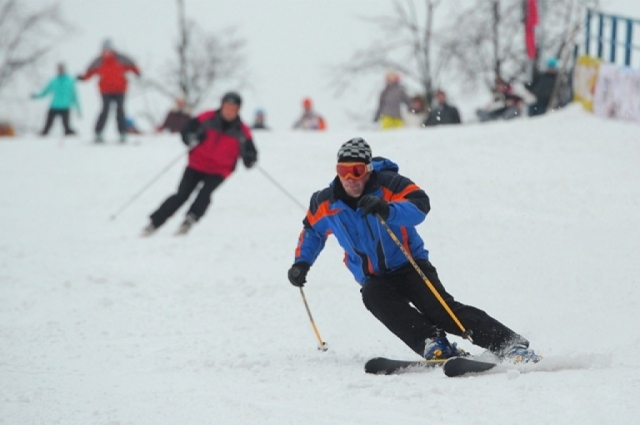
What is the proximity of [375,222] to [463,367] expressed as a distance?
37.9 inches

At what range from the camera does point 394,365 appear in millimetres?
4527

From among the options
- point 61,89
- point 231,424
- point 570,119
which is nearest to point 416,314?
point 231,424

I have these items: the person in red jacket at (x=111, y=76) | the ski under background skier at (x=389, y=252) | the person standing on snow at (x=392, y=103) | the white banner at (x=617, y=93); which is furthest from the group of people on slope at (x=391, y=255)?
the person in red jacket at (x=111, y=76)

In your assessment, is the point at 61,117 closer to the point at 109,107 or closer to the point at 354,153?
the point at 109,107

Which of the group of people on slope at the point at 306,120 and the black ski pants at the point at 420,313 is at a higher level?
the black ski pants at the point at 420,313

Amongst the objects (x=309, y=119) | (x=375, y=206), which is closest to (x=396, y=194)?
(x=375, y=206)

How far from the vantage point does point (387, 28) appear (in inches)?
1183

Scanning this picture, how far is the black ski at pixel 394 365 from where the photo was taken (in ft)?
14.8

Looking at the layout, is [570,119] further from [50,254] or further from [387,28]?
[387,28]

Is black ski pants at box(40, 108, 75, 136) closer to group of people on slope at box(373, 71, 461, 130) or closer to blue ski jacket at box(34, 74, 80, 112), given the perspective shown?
blue ski jacket at box(34, 74, 80, 112)

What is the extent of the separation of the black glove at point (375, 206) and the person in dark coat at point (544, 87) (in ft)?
37.7

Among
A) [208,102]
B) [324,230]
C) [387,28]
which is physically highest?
[324,230]

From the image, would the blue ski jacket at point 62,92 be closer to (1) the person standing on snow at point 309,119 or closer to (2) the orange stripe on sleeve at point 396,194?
(1) the person standing on snow at point 309,119

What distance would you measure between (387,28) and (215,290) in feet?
78.8
